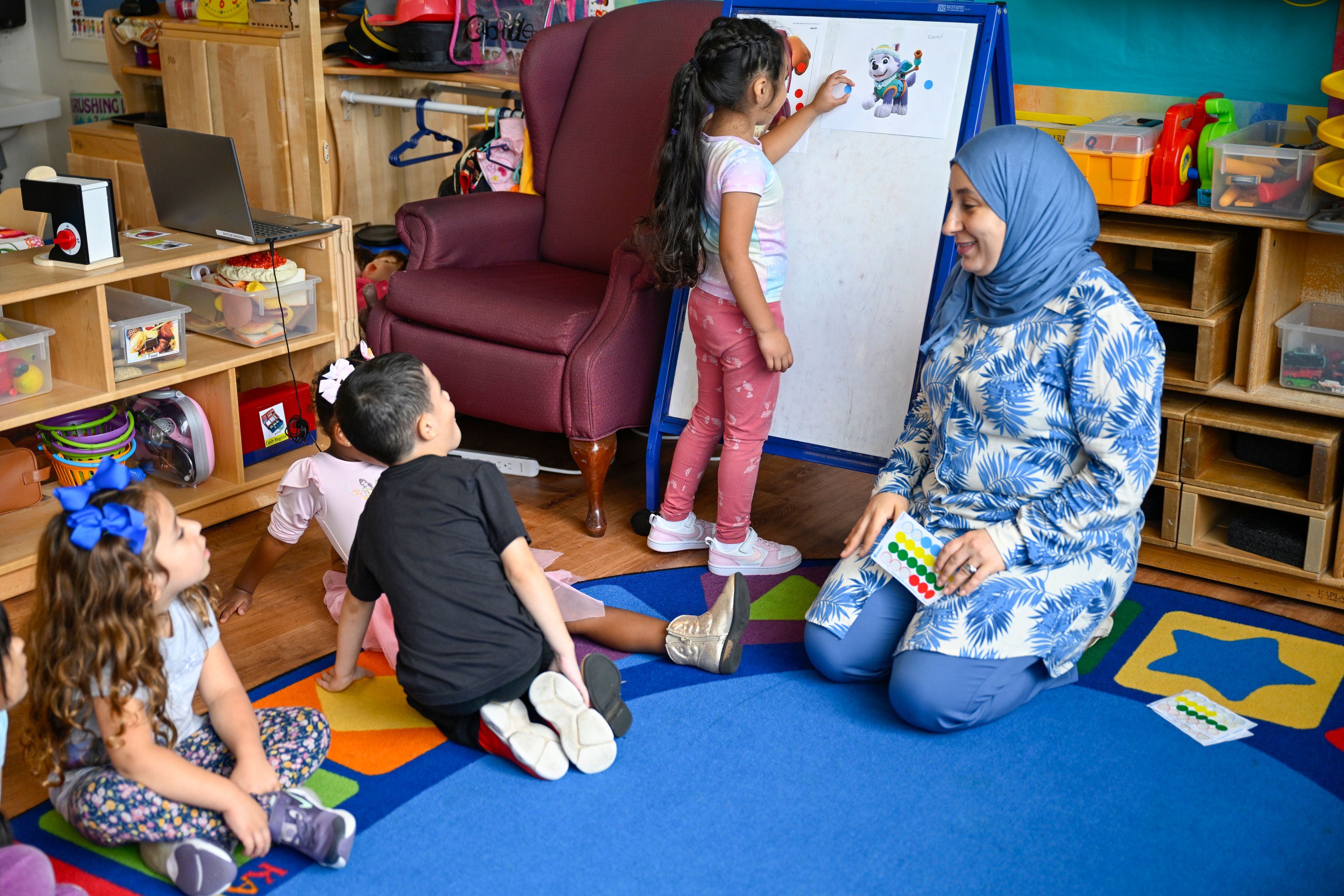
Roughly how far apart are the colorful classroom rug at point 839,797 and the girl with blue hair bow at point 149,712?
0.07 m

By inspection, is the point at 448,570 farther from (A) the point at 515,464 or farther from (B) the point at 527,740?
(A) the point at 515,464

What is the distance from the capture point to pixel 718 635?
211 cm

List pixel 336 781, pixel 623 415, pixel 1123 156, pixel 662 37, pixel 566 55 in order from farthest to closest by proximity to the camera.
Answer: pixel 566 55 → pixel 662 37 → pixel 623 415 → pixel 1123 156 → pixel 336 781

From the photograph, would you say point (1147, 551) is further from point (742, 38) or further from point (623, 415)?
point (742, 38)

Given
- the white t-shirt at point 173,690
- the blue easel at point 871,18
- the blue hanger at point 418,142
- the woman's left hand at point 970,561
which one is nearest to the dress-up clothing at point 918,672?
the woman's left hand at point 970,561

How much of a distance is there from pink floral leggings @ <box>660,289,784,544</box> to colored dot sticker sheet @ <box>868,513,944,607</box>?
0.51 meters

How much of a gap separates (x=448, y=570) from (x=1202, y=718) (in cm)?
127

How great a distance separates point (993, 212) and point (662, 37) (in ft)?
4.47

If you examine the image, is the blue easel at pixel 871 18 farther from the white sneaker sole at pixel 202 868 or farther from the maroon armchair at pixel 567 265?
the white sneaker sole at pixel 202 868

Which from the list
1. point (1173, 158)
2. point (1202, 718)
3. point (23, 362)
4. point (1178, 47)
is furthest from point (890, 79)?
point (23, 362)

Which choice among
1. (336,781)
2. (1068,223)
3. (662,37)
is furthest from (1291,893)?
(662,37)

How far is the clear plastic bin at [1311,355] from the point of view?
7.61ft

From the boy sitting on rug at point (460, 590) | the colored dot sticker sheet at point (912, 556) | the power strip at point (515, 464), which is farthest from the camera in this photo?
the power strip at point (515, 464)

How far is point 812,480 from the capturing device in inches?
120
